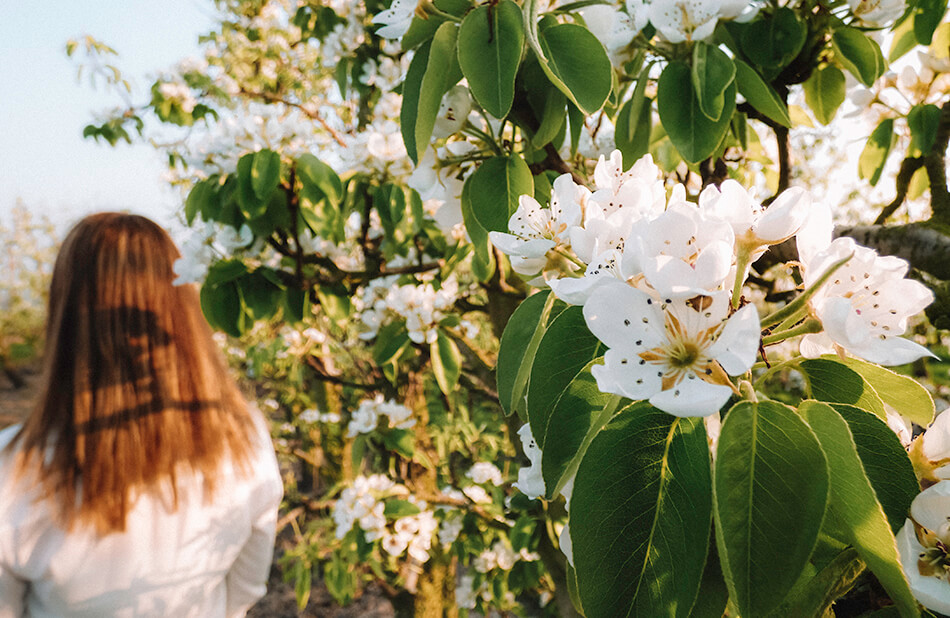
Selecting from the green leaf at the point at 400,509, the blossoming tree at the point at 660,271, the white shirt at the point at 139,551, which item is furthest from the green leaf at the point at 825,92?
the white shirt at the point at 139,551

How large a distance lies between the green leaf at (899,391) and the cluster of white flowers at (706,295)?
4cm

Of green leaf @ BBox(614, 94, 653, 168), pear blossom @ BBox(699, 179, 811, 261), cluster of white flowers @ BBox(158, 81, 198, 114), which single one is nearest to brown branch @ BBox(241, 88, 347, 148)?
cluster of white flowers @ BBox(158, 81, 198, 114)

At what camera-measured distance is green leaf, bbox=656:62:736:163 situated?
2.70 feet

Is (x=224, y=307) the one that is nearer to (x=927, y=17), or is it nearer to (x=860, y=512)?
(x=860, y=512)

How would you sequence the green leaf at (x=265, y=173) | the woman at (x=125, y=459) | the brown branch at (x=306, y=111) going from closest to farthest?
the green leaf at (x=265, y=173)
the woman at (x=125, y=459)
the brown branch at (x=306, y=111)

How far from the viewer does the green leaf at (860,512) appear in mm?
358

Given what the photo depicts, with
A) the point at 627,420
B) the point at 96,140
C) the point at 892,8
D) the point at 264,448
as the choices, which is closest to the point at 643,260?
the point at 627,420

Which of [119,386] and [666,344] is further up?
[666,344]

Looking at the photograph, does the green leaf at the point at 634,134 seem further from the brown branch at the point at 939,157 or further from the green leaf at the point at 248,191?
the green leaf at the point at 248,191

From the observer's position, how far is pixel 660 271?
0.39 m

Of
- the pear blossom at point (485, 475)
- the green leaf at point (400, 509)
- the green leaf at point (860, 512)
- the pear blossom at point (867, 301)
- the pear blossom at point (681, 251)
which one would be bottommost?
the pear blossom at point (485, 475)

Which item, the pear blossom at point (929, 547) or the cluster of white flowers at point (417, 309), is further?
the cluster of white flowers at point (417, 309)

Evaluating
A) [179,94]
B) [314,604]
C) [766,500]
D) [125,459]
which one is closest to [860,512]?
[766,500]

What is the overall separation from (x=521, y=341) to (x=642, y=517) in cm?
25
